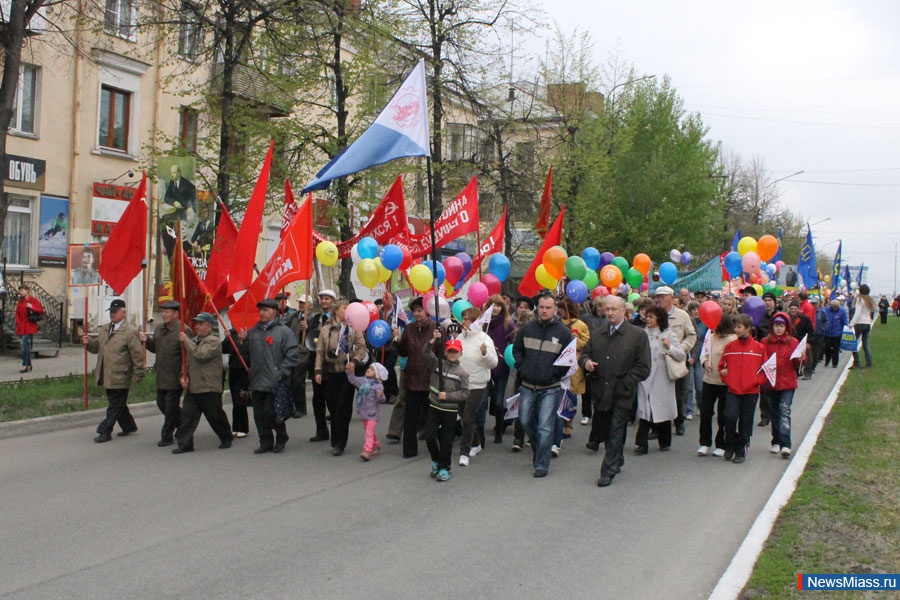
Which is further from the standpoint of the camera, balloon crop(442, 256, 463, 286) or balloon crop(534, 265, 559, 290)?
balloon crop(534, 265, 559, 290)

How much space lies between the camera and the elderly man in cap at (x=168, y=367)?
999 centimetres

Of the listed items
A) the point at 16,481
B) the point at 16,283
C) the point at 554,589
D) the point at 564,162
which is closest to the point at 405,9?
the point at 564,162

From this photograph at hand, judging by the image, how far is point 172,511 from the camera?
7051 millimetres

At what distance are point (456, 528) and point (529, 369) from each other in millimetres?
2473

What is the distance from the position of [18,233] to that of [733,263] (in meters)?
17.2

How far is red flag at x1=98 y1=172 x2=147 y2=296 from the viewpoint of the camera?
10656mm

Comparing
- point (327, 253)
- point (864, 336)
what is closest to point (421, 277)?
point (327, 253)

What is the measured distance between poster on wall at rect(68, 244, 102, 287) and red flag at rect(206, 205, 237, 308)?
3975 mm

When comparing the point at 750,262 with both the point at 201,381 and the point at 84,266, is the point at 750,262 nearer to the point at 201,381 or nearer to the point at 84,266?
the point at 201,381

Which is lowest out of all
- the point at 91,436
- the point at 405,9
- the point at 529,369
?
the point at 91,436

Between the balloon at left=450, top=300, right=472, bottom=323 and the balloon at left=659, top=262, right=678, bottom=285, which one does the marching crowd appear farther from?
the balloon at left=659, top=262, right=678, bottom=285

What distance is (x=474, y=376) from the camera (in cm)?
909

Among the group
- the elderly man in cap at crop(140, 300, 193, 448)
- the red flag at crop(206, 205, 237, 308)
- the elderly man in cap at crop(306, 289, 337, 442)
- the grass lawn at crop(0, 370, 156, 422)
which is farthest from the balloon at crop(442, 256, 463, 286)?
the grass lawn at crop(0, 370, 156, 422)

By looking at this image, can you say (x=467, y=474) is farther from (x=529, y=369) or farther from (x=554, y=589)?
(x=554, y=589)
